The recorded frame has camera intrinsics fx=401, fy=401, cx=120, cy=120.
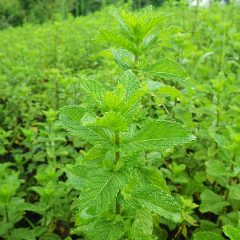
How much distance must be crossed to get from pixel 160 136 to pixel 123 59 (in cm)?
49

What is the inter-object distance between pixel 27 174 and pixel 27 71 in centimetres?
128

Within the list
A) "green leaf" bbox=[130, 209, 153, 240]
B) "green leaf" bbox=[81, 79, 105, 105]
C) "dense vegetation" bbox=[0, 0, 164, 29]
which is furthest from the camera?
"dense vegetation" bbox=[0, 0, 164, 29]

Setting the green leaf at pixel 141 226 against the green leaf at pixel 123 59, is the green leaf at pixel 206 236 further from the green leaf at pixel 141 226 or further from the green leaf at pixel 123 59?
the green leaf at pixel 123 59

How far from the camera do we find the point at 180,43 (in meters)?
2.97

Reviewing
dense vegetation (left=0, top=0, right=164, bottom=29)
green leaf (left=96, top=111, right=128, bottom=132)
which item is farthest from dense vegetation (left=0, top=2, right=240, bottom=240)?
dense vegetation (left=0, top=0, right=164, bottom=29)

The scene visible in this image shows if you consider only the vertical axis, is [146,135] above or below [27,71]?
above

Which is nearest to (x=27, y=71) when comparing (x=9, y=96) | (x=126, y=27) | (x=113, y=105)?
(x=9, y=96)

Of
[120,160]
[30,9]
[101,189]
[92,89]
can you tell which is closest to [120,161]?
[120,160]

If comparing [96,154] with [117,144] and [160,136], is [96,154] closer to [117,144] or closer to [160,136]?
[117,144]

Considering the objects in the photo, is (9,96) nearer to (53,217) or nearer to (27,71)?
(27,71)

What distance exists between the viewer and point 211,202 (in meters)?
2.10

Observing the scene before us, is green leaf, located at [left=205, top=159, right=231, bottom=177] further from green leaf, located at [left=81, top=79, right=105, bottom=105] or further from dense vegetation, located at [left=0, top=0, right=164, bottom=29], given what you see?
dense vegetation, located at [left=0, top=0, right=164, bottom=29]

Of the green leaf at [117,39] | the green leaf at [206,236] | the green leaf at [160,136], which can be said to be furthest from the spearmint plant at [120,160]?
the green leaf at [206,236]

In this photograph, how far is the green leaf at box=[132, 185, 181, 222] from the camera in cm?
128
